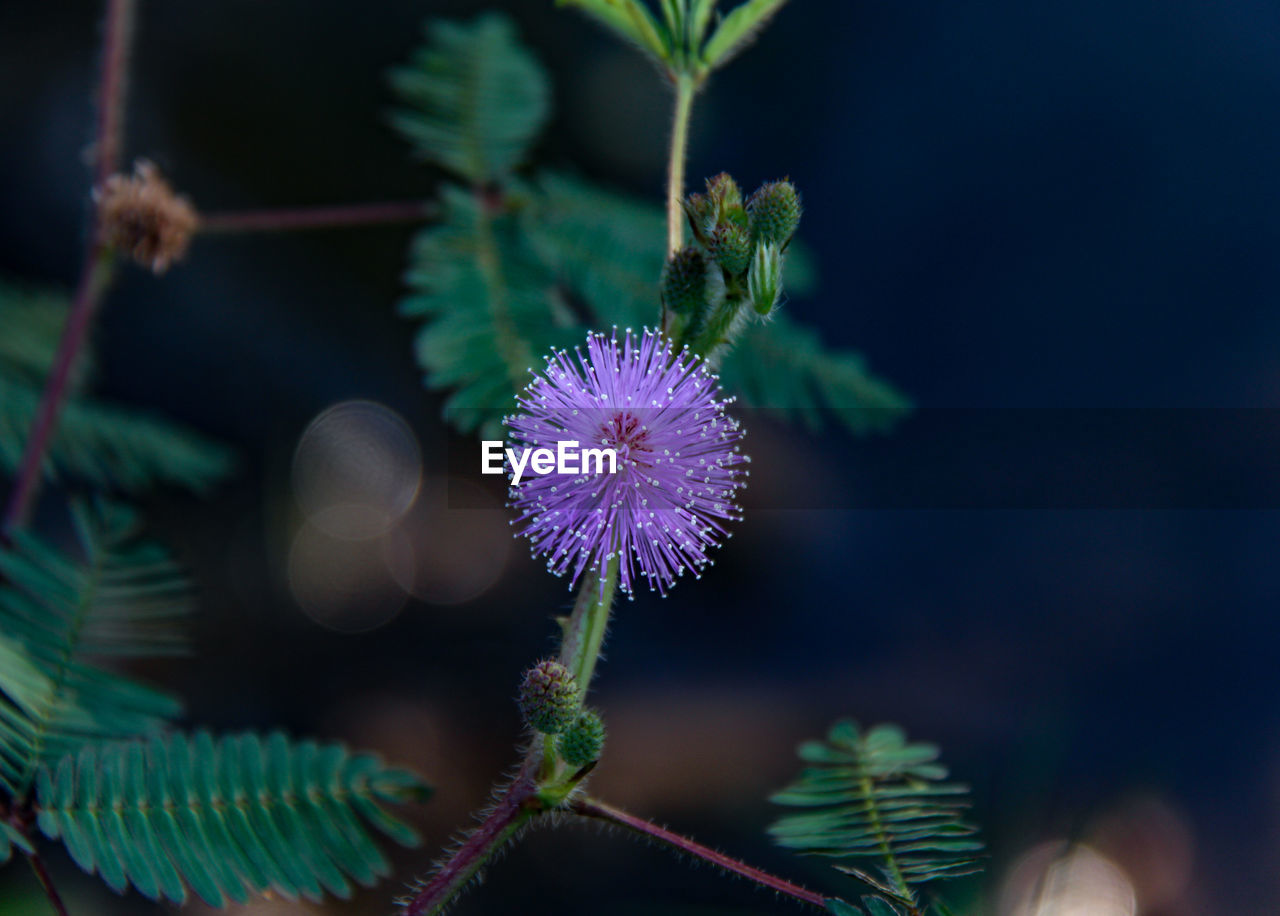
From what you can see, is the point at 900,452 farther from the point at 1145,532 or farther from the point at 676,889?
the point at 676,889

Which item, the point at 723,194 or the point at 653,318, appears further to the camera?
the point at 653,318

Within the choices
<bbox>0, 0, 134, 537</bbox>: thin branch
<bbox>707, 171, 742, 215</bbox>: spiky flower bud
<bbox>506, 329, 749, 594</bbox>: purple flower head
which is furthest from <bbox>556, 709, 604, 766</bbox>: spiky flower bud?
<bbox>0, 0, 134, 537</bbox>: thin branch

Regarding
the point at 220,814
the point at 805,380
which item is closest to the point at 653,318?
the point at 805,380

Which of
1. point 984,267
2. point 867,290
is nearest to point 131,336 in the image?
point 867,290

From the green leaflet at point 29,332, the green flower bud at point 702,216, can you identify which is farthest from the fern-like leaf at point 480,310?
the green leaflet at point 29,332

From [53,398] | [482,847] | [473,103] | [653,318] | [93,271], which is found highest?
[473,103]

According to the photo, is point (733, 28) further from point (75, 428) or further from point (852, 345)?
point (75, 428)
